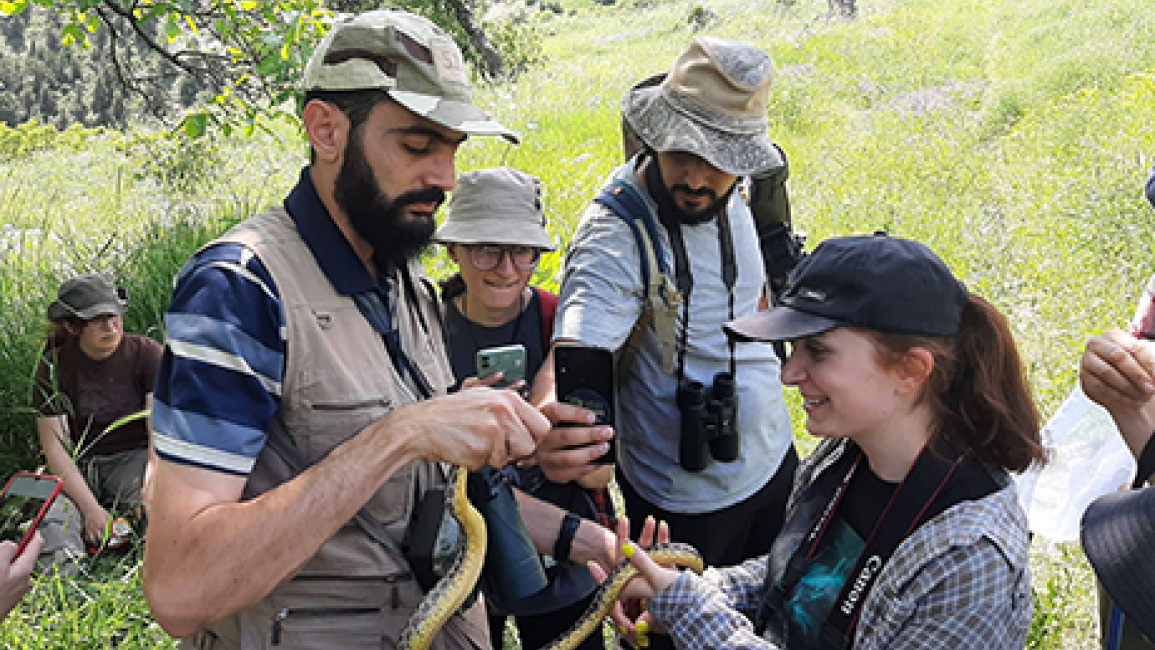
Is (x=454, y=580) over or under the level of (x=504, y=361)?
under

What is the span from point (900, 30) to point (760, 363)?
15.8m

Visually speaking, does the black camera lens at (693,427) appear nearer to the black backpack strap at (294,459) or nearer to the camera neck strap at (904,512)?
the camera neck strap at (904,512)

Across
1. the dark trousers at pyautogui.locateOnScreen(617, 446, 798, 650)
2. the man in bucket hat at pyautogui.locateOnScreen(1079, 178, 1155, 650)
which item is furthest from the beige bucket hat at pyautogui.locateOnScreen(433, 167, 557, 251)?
the man in bucket hat at pyautogui.locateOnScreen(1079, 178, 1155, 650)

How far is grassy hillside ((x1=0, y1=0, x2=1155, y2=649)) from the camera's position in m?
5.04

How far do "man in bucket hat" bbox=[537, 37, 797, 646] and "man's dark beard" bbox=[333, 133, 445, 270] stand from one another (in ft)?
2.44

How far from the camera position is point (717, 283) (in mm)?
2875

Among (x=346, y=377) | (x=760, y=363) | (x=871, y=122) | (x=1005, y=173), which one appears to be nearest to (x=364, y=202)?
(x=346, y=377)

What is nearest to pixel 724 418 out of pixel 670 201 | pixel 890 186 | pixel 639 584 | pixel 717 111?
pixel 670 201

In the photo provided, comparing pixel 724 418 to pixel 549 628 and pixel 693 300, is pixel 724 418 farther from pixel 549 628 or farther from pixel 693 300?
pixel 549 628

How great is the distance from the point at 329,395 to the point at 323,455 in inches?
4.7

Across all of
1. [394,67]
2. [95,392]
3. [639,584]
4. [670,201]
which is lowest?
[95,392]

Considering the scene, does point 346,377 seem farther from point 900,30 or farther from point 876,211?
point 900,30

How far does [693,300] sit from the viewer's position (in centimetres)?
282

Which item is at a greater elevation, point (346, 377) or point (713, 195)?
point (713, 195)
